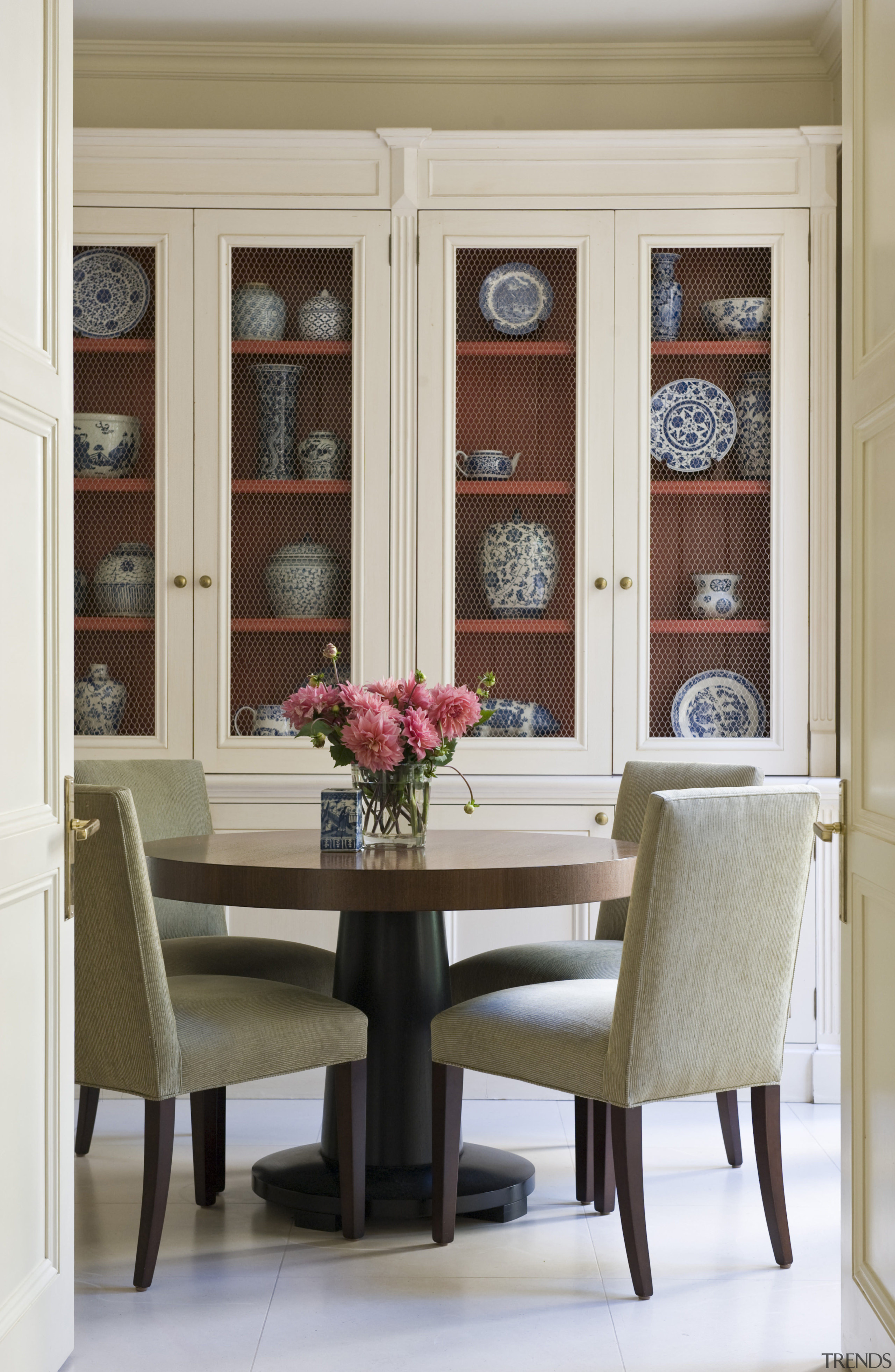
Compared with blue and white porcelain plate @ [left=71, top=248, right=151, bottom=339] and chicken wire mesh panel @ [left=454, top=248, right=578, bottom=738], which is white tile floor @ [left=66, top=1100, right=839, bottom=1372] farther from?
blue and white porcelain plate @ [left=71, top=248, right=151, bottom=339]

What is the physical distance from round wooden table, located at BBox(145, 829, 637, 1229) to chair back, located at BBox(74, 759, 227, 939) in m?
0.36

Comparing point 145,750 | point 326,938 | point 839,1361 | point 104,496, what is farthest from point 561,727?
point 839,1361

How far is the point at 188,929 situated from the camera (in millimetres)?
3301

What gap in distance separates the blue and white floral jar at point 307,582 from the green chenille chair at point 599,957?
95cm

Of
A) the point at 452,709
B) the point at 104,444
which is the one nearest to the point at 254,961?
the point at 452,709

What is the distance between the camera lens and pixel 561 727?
3.68 m

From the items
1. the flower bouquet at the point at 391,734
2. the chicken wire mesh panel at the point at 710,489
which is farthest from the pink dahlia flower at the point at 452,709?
the chicken wire mesh panel at the point at 710,489

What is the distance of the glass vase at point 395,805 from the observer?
8.98 ft

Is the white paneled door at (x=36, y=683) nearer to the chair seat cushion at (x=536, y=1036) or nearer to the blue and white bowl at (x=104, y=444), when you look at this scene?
the chair seat cushion at (x=536, y=1036)

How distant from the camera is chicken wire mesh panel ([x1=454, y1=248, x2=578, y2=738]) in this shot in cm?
370

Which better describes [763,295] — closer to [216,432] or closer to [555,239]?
[555,239]

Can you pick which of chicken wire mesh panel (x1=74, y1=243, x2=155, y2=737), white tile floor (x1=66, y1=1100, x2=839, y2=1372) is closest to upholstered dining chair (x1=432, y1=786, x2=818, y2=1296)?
white tile floor (x1=66, y1=1100, x2=839, y2=1372)

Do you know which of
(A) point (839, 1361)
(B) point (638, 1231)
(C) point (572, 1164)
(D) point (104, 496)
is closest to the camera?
(A) point (839, 1361)

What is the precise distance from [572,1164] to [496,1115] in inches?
17.5
